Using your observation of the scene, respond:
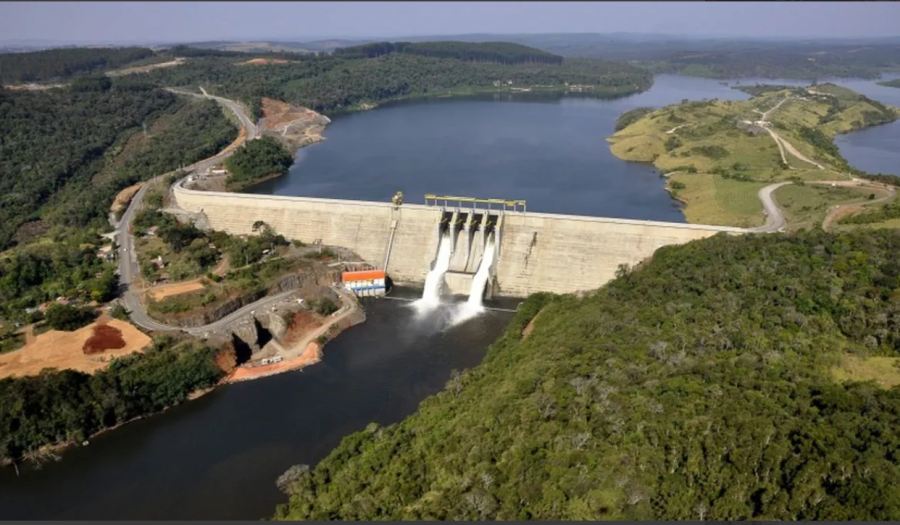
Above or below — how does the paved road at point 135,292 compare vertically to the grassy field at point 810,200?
below

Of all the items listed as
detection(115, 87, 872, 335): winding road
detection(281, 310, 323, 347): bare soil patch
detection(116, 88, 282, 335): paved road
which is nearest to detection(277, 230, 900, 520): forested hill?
detection(281, 310, 323, 347): bare soil patch

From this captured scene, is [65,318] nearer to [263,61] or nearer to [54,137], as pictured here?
[54,137]

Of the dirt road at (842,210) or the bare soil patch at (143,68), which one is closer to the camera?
the dirt road at (842,210)

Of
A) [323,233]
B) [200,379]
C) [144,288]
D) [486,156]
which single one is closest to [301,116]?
[486,156]

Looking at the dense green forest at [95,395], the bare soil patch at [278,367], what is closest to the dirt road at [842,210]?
the bare soil patch at [278,367]

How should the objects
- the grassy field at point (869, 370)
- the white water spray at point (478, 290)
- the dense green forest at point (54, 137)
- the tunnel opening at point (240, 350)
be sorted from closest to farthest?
1. the grassy field at point (869, 370)
2. the tunnel opening at point (240, 350)
3. the white water spray at point (478, 290)
4. the dense green forest at point (54, 137)

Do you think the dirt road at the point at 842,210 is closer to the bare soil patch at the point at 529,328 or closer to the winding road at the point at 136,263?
the winding road at the point at 136,263
